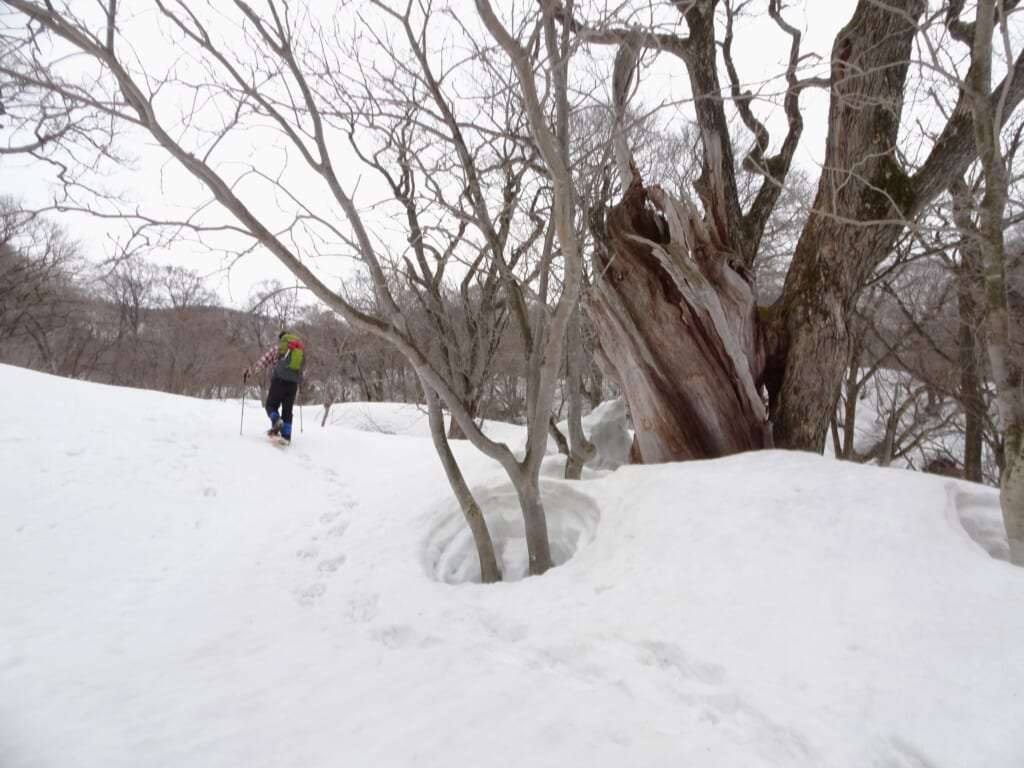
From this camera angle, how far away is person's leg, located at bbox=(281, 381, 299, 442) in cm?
718

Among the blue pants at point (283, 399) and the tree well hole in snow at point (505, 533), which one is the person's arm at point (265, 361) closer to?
the blue pants at point (283, 399)

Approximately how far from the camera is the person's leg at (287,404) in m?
7.18

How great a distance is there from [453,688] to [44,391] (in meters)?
7.62

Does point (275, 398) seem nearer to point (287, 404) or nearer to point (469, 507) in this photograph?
point (287, 404)

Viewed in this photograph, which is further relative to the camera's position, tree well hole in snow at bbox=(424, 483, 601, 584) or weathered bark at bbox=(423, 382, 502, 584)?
tree well hole in snow at bbox=(424, 483, 601, 584)

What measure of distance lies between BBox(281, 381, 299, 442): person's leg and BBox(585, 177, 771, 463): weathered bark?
4939 millimetres

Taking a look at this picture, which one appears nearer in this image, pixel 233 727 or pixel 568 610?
pixel 233 727

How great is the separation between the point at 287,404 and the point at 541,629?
19.6 ft

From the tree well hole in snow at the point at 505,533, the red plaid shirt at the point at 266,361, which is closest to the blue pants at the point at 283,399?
the red plaid shirt at the point at 266,361

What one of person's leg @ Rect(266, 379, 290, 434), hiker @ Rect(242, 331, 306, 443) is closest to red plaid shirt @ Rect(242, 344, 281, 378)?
hiker @ Rect(242, 331, 306, 443)

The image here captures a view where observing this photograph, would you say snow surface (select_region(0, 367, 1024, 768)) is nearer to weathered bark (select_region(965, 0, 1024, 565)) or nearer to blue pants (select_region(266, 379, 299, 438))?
weathered bark (select_region(965, 0, 1024, 565))

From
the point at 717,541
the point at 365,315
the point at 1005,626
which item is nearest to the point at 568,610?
the point at 717,541

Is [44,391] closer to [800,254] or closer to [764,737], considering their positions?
[764,737]

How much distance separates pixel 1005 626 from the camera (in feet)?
6.36
